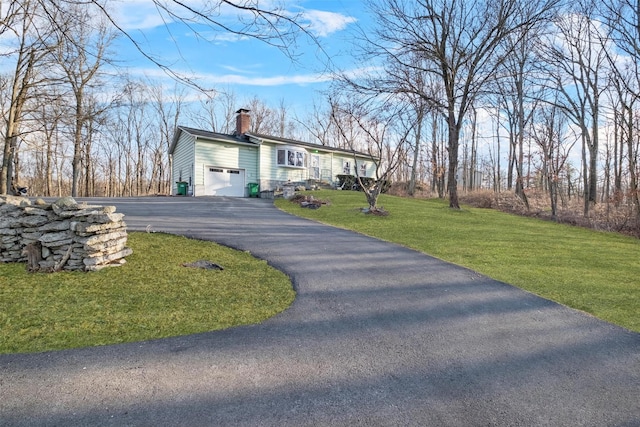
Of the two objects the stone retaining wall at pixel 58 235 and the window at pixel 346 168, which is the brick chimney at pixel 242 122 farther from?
the stone retaining wall at pixel 58 235

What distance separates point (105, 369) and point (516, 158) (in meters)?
28.2

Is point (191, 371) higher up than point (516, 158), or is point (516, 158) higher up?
point (516, 158)

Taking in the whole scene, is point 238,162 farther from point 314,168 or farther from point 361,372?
point 361,372

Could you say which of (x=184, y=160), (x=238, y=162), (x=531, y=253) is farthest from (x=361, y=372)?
(x=184, y=160)

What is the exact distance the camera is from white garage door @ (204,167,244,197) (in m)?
19.7

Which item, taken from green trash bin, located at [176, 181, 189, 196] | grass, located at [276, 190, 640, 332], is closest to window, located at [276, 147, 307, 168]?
green trash bin, located at [176, 181, 189, 196]

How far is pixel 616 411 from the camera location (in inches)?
93.3

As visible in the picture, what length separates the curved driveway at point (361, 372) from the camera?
2234 mm

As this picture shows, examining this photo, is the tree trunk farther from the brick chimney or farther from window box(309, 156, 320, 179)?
the brick chimney

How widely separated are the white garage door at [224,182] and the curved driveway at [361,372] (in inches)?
654

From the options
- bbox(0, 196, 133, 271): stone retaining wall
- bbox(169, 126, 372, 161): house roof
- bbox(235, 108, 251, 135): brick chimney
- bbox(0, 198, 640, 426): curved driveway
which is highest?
bbox(235, 108, 251, 135): brick chimney

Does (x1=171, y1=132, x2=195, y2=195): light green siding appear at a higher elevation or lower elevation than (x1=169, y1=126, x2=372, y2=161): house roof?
lower

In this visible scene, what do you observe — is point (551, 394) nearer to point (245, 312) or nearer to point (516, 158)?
point (245, 312)

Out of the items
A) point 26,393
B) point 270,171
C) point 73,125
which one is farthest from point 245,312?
point 270,171
